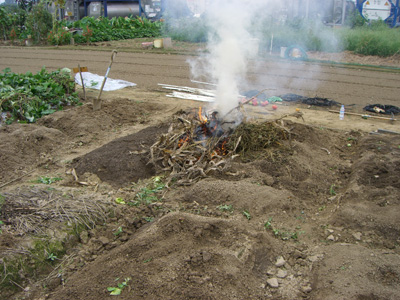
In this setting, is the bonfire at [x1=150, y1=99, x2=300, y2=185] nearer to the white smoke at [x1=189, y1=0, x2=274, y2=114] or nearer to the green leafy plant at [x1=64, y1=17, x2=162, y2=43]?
the white smoke at [x1=189, y1=0, x2=274, y2=114]

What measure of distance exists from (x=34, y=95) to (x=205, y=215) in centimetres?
633

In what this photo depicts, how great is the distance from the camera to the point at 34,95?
9.43 metres

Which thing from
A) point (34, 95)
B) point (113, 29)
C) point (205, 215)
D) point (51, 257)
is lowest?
point (51, 257)

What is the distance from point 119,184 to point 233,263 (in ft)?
9.01

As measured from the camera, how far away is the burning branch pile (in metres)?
6.17

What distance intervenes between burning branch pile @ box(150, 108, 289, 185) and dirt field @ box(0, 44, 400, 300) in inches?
5.6

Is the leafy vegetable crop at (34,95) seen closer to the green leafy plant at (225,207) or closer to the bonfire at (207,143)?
the bonfire at (207,143)

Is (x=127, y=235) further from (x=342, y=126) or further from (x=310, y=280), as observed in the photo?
(x=342, y=126)

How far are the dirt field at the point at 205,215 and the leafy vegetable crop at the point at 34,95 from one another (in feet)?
1.72

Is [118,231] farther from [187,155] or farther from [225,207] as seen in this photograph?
[187,155]

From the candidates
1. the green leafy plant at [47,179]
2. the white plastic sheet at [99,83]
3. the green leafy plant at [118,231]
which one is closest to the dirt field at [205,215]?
the green leafy plant at [118,231]

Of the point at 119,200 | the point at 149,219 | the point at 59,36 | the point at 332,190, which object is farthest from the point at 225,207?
the point at 59,36

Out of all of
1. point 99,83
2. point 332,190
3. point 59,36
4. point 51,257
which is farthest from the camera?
point 59,36

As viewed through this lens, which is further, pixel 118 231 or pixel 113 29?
pixel 113 29
